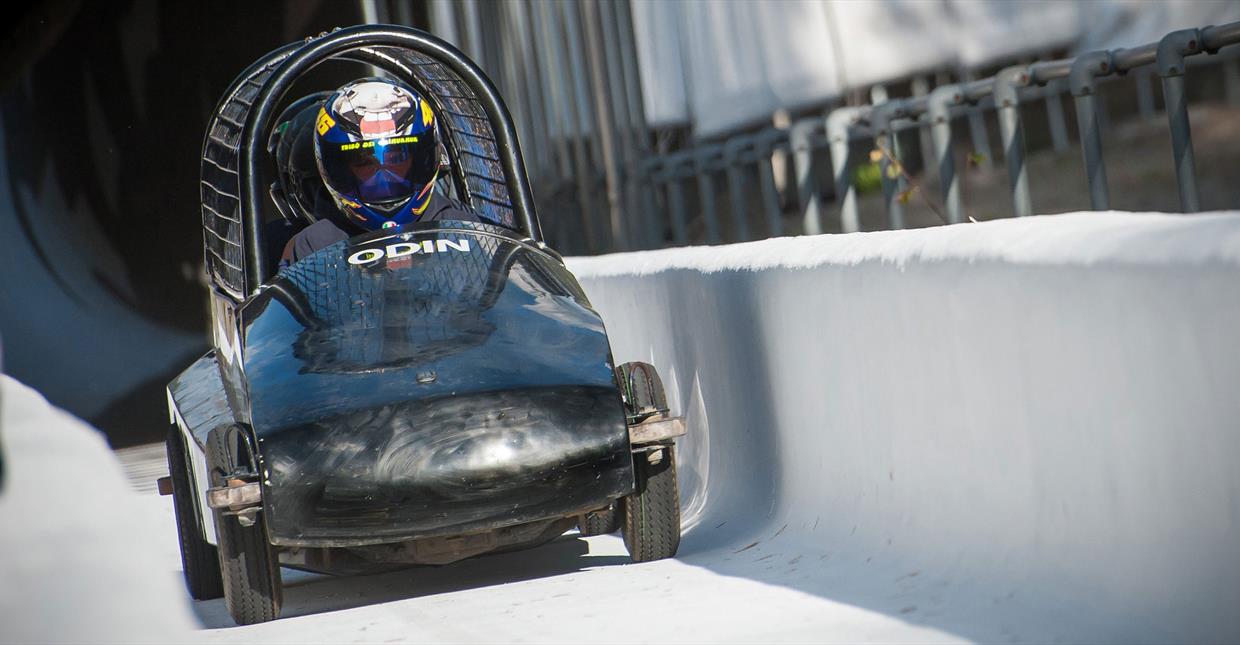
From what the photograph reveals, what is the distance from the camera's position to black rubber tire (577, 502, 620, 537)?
6582 millimetres

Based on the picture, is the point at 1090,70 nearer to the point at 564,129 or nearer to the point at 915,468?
the point at 915,468

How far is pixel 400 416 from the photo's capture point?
5543mm

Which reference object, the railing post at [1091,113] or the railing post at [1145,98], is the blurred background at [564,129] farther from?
the railing post at [1091,113]

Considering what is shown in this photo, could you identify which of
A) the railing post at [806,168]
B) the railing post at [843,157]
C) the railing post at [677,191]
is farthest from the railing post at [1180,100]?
the railing post at [677,191]

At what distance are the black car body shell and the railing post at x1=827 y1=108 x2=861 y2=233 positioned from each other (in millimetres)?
4245

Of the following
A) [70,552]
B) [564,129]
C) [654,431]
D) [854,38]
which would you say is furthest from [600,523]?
[564,129]

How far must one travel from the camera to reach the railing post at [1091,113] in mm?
7898

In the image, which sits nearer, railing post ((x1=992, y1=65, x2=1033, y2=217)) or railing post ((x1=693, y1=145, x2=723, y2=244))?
railing post ((x1=992, y1=65, x2=1033, y2=217))

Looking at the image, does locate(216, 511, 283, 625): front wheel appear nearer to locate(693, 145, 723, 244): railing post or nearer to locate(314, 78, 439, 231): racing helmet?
locate(314, 78, 439, 231): racing helmet

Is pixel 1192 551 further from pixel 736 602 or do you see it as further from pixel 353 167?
pixel 353 167

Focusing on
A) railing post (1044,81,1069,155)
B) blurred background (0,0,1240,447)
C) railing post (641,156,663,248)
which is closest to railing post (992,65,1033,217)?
blurred background (0,0,1240,447)

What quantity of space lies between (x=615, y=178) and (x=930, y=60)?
13.5ft

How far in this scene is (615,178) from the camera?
14.9 metres

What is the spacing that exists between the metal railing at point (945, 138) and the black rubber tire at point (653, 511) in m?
2.58
